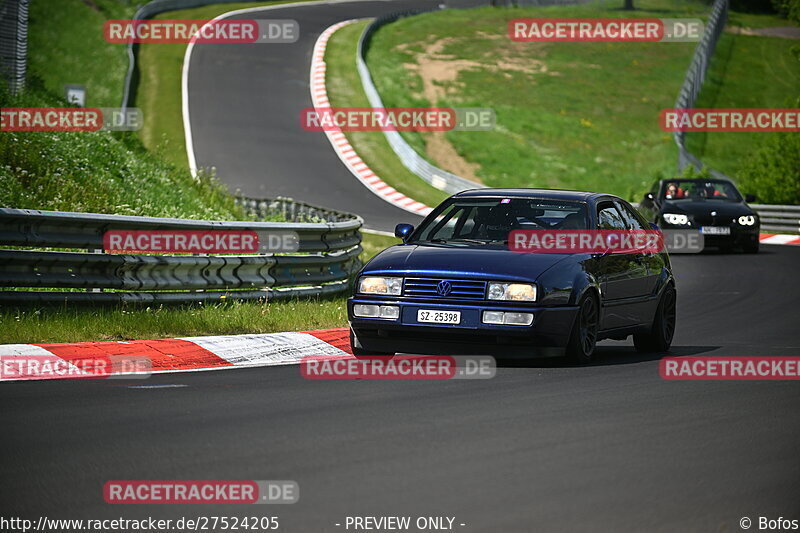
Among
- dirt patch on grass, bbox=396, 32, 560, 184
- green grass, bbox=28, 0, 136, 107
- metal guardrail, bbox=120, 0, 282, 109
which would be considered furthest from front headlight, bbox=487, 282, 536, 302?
dirt patch on grass, bbox=396, 32, 560, 184

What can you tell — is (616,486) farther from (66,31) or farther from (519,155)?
(66,31)

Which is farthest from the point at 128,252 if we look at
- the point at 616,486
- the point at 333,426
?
the point at 616,486

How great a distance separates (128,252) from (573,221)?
13.4ft

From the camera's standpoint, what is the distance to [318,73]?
54.3 m

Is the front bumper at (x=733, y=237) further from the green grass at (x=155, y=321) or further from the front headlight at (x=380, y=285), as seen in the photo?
the front headlight at (x=380, y=285)

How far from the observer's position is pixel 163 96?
158 feet

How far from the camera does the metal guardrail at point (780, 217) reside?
116ft

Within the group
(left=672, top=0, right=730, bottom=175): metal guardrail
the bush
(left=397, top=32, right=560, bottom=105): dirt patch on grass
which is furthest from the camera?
(left=397, top=32, right=560, bottom=105): dirt patch on grass

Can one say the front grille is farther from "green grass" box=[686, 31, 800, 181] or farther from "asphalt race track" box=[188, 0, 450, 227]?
"green grass" box=[686, 31, 800, 181]

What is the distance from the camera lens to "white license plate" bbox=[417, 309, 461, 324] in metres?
10.1

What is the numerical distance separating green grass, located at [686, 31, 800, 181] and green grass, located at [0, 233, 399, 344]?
40572 mm

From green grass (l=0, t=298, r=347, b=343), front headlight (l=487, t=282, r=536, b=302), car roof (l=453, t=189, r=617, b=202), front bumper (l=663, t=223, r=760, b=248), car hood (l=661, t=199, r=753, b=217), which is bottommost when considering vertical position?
front bumper (l=663, t=223, r=760, b=248)

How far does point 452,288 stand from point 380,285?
63 centimetres

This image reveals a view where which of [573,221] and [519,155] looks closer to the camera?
[573,221]
